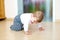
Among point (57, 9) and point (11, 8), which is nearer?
point (57, 9)

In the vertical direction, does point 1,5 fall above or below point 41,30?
above

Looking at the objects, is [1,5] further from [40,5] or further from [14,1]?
[40,5]

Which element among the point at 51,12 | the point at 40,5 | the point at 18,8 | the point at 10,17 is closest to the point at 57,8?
the point at 51,12

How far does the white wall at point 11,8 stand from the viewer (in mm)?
3438

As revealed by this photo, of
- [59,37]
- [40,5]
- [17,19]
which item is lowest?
[59,37]

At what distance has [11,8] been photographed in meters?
3.47

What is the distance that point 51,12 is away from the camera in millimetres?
3354

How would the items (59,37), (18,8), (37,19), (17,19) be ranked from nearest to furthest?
(59,37)
(37,19)
(17,19)
(18,8)

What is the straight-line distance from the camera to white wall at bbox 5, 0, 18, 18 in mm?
3438

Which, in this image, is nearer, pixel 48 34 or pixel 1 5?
pixel 48 34

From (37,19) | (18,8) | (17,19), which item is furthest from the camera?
(18,8)

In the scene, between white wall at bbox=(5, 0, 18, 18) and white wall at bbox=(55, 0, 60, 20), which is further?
white wall at bbox=(5, 0, 18, 18)

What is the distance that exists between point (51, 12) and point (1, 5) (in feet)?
3.95

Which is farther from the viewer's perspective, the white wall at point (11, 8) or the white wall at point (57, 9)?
the white wall at point (11, 8)
